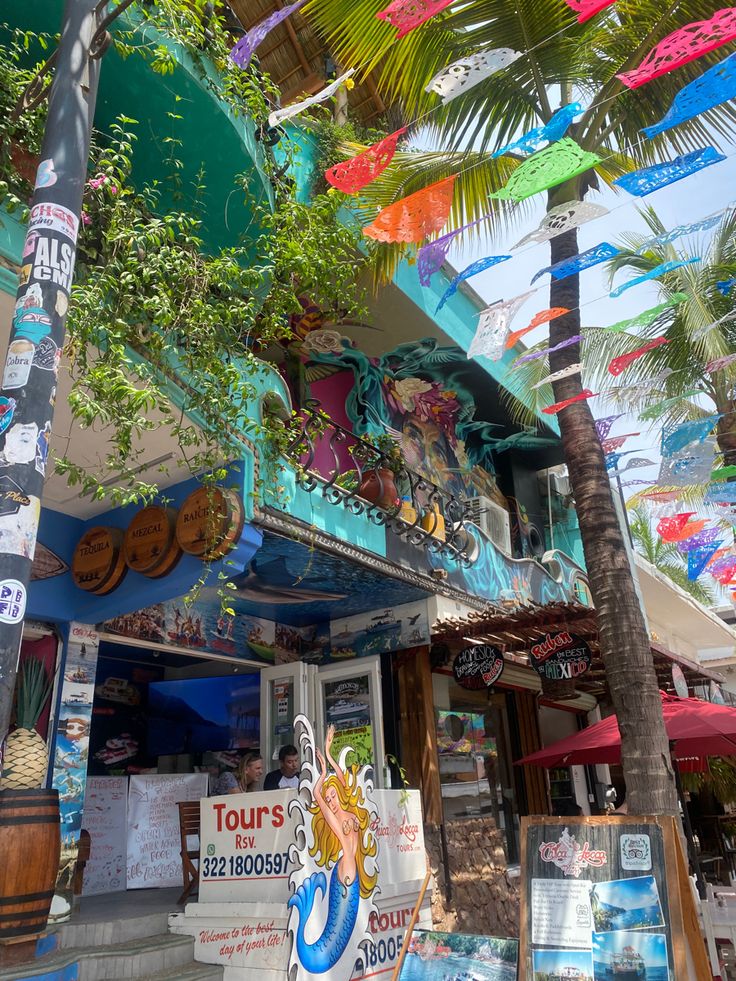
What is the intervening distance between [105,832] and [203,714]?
7.07ft

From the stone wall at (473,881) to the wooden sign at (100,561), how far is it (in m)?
4.73

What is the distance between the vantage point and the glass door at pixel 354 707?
8.82 metres

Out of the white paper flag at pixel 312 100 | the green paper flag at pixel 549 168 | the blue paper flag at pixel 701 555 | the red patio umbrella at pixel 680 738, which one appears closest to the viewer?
the white paper flag at pixel 312 100

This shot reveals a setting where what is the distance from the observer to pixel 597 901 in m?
3.29

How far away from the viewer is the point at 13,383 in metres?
2.18

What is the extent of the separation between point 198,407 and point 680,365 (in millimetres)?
7267

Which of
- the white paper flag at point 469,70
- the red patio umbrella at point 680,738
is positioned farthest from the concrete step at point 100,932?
the white paper flag at point 469,70

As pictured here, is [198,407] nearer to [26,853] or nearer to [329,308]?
[26,853]

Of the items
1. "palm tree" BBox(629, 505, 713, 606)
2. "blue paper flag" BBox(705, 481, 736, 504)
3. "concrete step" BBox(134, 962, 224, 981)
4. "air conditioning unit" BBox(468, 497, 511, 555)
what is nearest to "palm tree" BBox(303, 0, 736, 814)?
"concrete step" BBox(134, 962, 224, 981)

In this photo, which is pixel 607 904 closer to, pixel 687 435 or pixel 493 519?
pixel 687 435

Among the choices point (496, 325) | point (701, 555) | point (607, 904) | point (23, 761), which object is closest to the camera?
point (607, 904)

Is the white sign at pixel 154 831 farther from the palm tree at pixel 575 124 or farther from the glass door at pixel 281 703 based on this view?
the palm tree at pixel 575 124

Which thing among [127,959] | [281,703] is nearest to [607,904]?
[127,959]

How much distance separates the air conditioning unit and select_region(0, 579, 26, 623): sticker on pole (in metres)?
10.1
